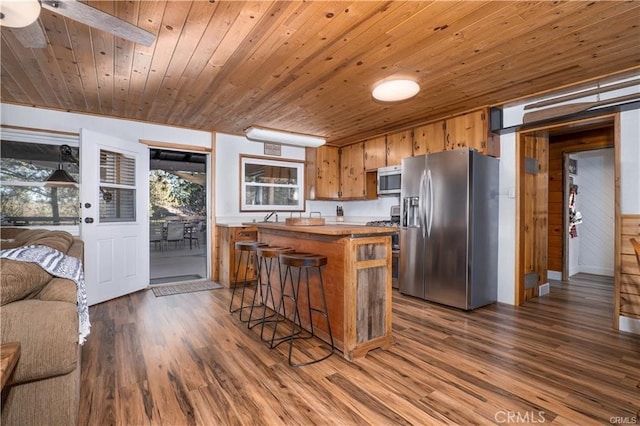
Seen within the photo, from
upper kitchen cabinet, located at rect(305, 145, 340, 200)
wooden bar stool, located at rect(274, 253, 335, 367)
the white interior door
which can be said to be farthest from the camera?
upper kitchen cabinet, located at rect(305, 145, 340, 200)

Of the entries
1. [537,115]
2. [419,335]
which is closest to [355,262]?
[419,335]

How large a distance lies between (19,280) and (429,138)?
4.30 m

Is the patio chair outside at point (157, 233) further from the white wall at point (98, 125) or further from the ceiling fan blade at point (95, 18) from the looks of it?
the ceiling fan blade at point (95, 18)

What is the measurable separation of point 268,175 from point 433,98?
309cm

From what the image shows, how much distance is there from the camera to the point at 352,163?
224 inches

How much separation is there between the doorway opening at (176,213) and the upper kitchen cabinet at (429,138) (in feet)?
14.2

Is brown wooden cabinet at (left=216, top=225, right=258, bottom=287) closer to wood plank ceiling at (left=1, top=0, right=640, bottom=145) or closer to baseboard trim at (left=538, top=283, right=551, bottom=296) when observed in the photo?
wood plank ceiling at (left=1, top=0, right=640, bottom=145)

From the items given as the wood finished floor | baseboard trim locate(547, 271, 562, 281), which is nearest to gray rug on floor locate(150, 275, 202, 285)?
the wood finished floor

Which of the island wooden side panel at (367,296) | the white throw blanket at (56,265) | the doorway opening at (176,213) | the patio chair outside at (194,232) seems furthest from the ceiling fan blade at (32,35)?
the patio chair outside at (194,232)

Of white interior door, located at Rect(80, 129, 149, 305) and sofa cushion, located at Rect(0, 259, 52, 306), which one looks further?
white interior door, located at Rect(80, 129, 149, 305)

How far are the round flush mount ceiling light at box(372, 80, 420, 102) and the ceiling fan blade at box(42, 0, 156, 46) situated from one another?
187 centimetres

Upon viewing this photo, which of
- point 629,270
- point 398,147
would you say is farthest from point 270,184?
point 629,270

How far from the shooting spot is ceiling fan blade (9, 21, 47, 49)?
178cm

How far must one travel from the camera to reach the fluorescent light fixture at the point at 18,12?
148cm
